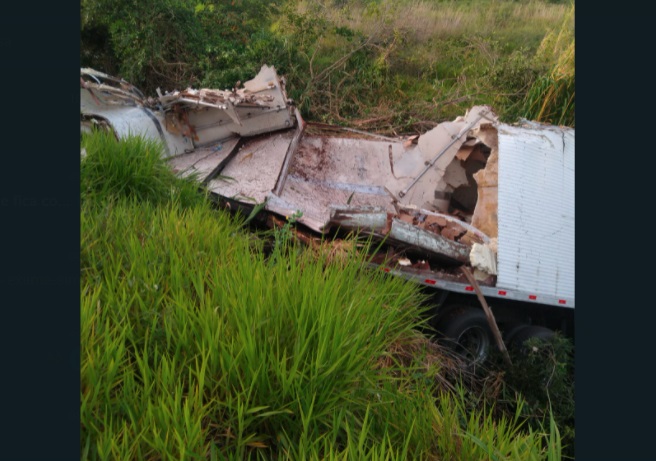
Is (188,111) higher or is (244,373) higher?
(188,111)

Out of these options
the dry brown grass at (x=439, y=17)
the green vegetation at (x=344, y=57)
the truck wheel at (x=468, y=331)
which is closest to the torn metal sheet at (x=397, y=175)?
the truck wheel at (x=468, y=331)

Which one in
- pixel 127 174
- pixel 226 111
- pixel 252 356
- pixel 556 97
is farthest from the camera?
pixel 556 97

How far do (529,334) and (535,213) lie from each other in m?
1.25

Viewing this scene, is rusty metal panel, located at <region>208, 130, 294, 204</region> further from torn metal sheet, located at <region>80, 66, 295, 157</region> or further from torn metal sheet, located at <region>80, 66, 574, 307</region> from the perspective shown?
torn metal sheet, located at <region>80, 66, 295, 157</region>

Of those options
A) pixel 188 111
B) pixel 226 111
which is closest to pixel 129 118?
pixel 188 111

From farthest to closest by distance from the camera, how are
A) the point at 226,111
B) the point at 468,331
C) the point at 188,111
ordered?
the point at 188,111
the point at 226,111
the point at 468,331

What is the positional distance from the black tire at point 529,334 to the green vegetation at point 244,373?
293cm

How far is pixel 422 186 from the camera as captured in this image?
7.29 m

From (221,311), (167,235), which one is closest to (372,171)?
(167,235)

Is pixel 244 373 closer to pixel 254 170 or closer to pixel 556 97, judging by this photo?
pixel 254 170

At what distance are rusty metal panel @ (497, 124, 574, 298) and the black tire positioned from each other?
0.46 meters

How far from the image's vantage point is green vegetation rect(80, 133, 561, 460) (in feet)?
7.11

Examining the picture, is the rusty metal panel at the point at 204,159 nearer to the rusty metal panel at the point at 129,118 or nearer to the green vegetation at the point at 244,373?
the rusty metal panel at the point at 129,118

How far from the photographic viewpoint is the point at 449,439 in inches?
98.2
